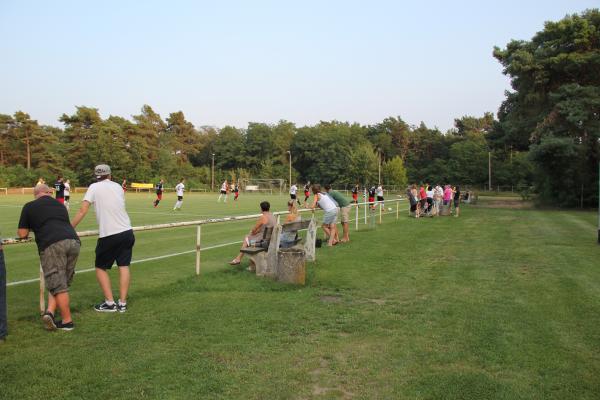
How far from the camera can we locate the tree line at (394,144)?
32.2 m

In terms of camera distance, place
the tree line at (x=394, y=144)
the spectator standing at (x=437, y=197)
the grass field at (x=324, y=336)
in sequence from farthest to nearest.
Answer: the tree line at (x=394, y=144) < the spectator standing at (x=437, y=197) < the grass field at (x=324, y=336)

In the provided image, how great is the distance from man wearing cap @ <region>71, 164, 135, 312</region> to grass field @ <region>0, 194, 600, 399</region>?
58 cm

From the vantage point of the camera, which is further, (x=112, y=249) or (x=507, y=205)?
(x=507, y=205)

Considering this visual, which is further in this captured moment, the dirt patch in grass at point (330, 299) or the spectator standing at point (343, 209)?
the spectator standing at point (343, 209)

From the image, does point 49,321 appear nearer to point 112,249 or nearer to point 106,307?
point 106,307

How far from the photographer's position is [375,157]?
302 feet

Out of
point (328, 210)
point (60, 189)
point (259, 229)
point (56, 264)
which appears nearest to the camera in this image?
point (56, 264)

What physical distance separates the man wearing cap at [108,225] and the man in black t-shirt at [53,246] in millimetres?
408

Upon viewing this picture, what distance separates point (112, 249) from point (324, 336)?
113 inches

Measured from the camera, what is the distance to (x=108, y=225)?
626 centimetres

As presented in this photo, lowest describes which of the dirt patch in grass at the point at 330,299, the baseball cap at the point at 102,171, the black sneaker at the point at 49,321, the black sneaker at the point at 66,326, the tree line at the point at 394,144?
the dirt patch in grass at the point at 330,299

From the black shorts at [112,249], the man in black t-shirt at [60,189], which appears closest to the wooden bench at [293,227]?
the black shorts at [112,249]

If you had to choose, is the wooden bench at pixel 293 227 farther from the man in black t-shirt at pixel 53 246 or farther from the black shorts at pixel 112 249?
the man in black t-shirt at pixel 53 246

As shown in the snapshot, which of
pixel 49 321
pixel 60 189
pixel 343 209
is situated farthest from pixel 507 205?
pixel 49 321
